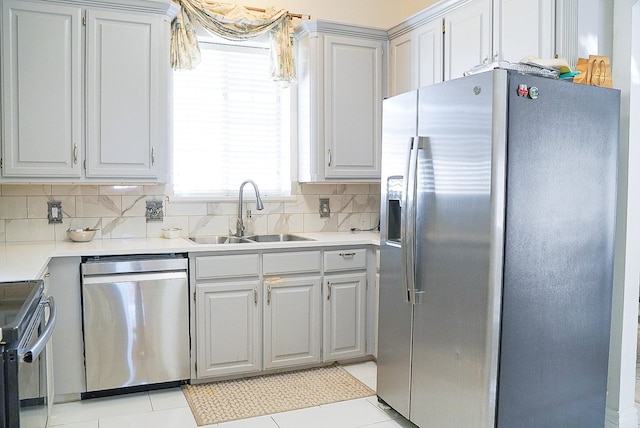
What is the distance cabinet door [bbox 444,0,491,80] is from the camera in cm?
306

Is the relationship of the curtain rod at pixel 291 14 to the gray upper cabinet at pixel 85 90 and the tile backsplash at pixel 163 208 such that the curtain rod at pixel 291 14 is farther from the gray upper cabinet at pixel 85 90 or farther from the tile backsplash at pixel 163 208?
the tile backsplash at pixel 163 208

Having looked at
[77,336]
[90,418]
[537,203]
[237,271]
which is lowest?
[90,418]

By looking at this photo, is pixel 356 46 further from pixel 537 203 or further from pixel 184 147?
pixel 537 203

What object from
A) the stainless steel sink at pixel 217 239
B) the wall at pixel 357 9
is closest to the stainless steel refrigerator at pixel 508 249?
the stainless steel sink at pixel 217 239

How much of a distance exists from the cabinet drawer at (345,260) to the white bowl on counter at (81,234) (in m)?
1.48

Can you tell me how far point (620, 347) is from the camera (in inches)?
105

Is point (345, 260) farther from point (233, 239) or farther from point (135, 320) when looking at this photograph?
point (135, 320)

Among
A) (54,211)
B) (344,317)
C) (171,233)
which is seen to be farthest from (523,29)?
(54,211)

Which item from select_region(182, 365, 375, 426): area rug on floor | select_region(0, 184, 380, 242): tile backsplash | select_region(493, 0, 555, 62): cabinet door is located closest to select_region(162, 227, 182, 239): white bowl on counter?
select_region(0, 184, 380, 242): tile backsplash

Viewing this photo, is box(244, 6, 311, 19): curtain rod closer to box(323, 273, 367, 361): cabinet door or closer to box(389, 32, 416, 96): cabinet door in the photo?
box(389, 32, 416, 96): cabinet door

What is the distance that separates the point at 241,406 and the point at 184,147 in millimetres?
1805

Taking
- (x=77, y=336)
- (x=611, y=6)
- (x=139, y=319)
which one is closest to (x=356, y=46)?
(x=611, y=6)

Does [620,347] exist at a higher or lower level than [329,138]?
lower

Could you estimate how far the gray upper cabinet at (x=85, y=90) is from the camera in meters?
3.05
